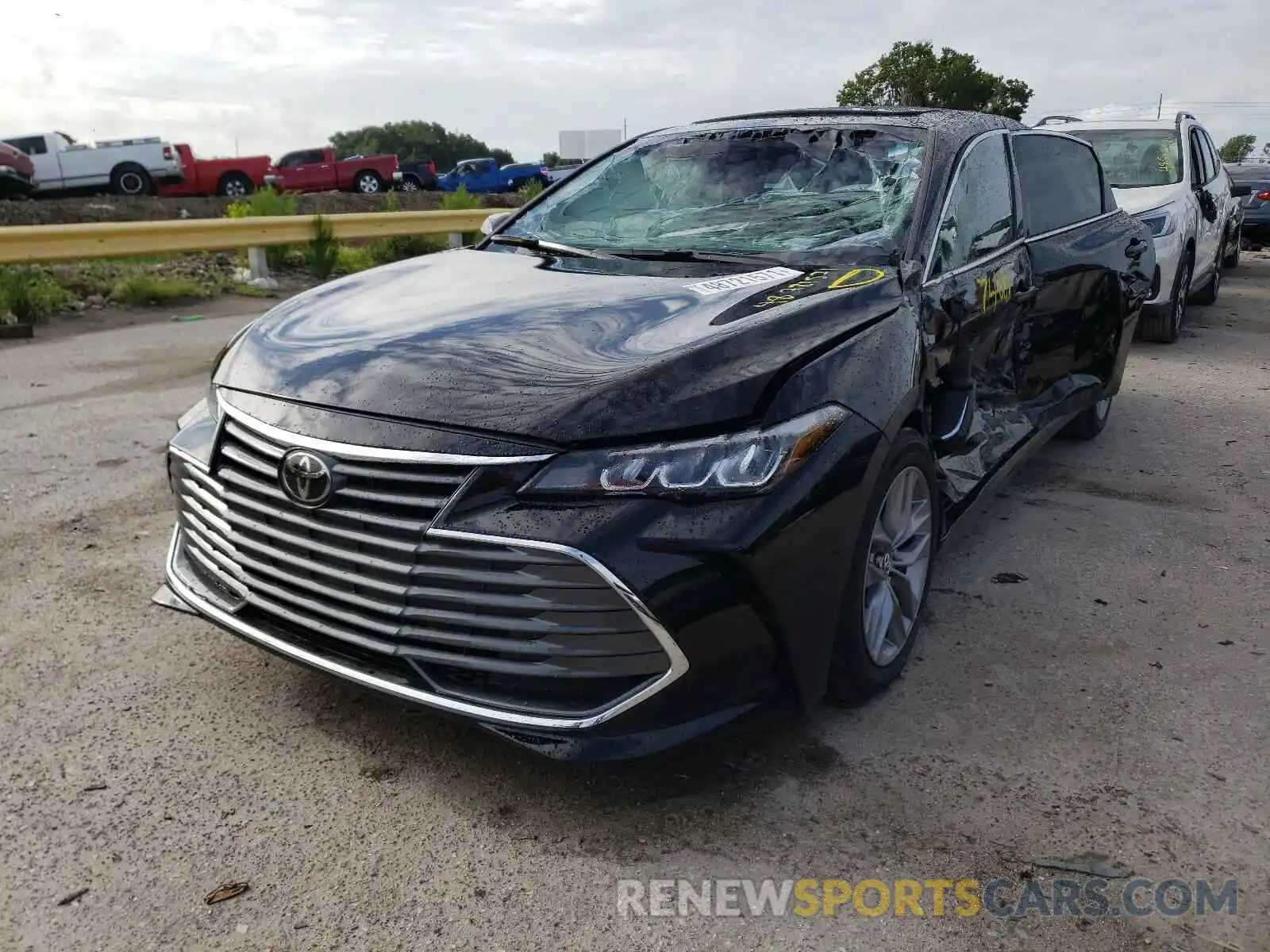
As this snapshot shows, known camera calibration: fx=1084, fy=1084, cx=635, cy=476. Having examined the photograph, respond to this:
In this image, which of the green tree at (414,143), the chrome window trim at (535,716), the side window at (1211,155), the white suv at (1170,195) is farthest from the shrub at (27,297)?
the green tree at (414,143)

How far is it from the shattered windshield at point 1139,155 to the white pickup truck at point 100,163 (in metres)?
21.0

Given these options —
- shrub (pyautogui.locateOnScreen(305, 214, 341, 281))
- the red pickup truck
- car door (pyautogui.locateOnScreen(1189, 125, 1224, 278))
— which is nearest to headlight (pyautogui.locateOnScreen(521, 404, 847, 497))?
car door (pyautogui.locateOnScreen(1189, 125, 1224, 278))

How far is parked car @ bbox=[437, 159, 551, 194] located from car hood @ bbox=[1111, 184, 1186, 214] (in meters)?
28.5

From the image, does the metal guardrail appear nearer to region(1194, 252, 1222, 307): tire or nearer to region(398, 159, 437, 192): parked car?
region(1194, 252, 1222, 307): tire

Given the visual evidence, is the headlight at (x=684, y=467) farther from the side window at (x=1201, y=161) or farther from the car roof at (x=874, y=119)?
the side window at (x=1201, y=161)

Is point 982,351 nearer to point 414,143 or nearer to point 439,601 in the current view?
point 439,601

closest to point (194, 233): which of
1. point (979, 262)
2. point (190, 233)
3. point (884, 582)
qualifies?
point (190, 233)

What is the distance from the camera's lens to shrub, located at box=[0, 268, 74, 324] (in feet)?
28.0

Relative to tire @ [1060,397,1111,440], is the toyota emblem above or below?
above

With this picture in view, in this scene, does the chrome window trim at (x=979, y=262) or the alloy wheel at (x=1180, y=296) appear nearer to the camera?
the chrome window trim at (x=979, y=262)

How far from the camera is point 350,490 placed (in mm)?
2459

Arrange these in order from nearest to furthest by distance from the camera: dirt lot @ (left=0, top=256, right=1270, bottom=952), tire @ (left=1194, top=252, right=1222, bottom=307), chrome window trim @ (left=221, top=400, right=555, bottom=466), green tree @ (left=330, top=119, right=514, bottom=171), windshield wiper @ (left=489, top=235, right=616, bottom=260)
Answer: dirt lot @ (left=0, top=256, right=1270, bottom=952)
chrome window trim @ (left=221, top=400, right=555, bottom=466)
windshield wiper @ (left=489, top=235, right=616, bottom=260)
tire @ (left=1194, top=252, right=1222, bottom=307)
green tree @ (left=330, top=119, right=514, bottom=171)

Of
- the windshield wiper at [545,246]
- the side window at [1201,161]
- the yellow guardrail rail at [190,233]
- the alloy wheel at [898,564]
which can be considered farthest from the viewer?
the side window at [1201,161]

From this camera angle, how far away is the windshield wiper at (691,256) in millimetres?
3383
